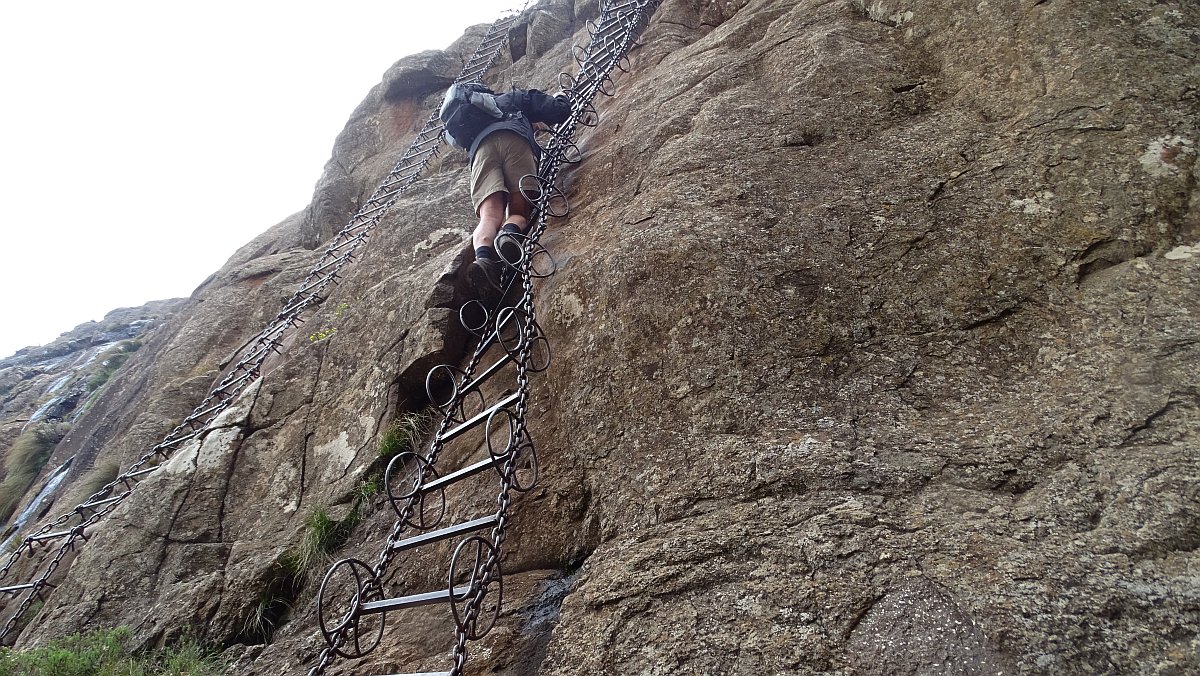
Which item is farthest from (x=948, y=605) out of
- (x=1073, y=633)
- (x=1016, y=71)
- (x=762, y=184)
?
(x=1016, y=71)

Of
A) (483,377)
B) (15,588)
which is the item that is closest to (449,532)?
(483,377)

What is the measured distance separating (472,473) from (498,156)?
4113 mm

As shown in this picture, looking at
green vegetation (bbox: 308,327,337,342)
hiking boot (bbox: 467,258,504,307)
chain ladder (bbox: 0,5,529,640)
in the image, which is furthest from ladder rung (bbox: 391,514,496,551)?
chain ladder (bbox: 0,5,529,640)

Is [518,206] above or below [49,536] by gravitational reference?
below

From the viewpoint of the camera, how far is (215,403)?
28.6ft

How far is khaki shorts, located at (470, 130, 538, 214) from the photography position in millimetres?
6875

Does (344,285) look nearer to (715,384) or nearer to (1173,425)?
(715,384)

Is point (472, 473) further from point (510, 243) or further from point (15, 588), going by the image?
point (15, 588)

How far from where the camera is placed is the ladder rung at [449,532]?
358 cm

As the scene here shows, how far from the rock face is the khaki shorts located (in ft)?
2.01

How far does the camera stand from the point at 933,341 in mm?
3627

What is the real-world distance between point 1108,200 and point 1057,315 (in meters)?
0.84

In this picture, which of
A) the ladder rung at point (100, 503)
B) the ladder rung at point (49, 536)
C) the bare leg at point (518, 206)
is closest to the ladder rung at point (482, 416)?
the bare leg at point (518, 206)

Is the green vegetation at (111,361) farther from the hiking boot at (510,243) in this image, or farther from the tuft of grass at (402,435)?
the hiking boot at (510,243)
